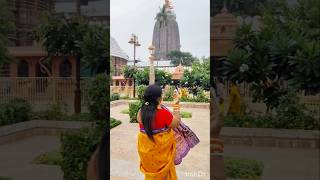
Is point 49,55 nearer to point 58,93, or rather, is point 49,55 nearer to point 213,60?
point 58,93

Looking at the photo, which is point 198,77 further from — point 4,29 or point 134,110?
point 4,29

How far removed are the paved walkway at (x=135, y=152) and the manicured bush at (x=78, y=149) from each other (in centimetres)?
19

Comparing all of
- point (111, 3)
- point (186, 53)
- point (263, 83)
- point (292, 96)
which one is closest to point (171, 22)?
point (186, 53)

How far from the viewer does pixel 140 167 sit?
3.13 metres

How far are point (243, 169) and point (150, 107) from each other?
1304mm

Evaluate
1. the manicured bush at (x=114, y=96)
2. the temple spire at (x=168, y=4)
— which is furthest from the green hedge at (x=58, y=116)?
the temple spire at (x=168, y=4)

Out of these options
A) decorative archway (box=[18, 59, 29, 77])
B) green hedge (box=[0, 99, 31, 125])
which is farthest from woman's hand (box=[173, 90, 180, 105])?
green hedge (box=[0, 99, 31, 125])

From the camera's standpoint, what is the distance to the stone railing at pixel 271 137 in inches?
147

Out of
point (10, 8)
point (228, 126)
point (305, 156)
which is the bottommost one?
point (305, 156)

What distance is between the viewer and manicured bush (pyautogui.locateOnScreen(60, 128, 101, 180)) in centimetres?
330

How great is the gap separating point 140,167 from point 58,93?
1544 millimetres

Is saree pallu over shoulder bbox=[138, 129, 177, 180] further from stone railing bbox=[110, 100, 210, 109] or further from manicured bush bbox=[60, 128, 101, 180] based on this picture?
manicured bush bbox=[60, 128, 101, 180]

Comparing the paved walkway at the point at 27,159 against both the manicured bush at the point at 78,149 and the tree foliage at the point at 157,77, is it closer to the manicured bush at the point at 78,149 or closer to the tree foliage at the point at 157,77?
the manicured bush at the point at 78,149

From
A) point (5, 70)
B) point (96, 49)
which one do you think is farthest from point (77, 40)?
point (5, 70)
